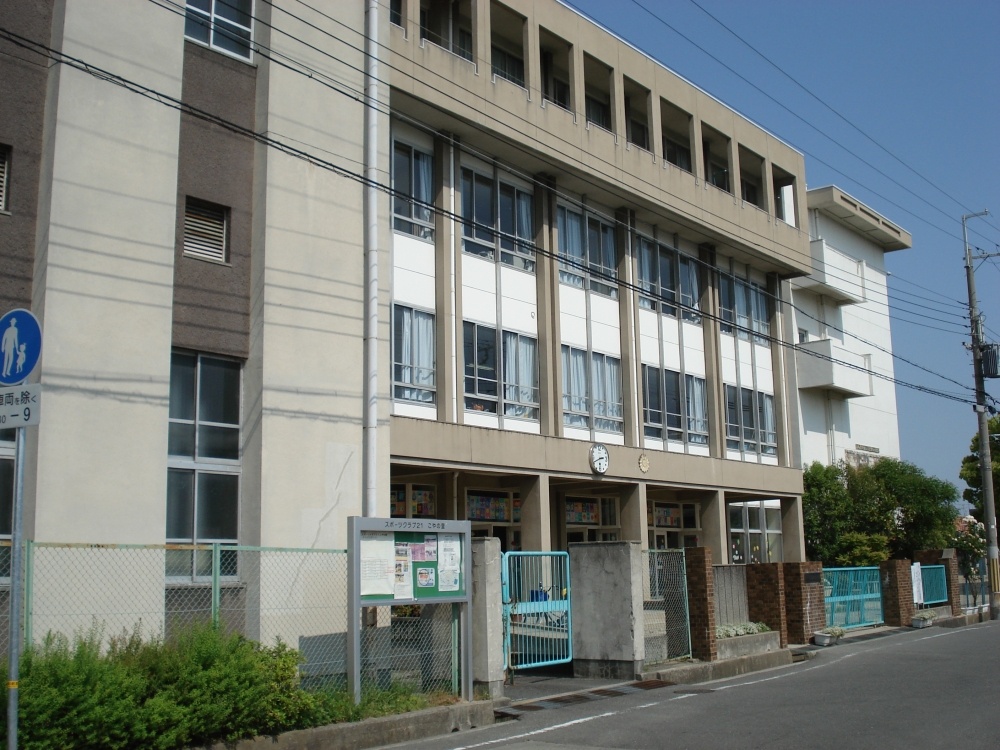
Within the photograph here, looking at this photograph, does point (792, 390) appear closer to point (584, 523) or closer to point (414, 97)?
point (584, 523)

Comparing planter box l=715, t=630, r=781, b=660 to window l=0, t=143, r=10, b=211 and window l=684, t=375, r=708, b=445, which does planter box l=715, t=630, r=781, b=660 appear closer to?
window l=684, t=375, r=708, b=445

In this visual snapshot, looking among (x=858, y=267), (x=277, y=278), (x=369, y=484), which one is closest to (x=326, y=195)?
(x=277, y=278)

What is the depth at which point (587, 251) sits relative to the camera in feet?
82.7

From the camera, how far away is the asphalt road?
10.8m

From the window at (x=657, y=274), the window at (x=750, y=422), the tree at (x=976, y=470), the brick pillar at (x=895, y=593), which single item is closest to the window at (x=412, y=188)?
the window at (x=657, y=274)

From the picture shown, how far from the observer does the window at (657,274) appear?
27.0 metres

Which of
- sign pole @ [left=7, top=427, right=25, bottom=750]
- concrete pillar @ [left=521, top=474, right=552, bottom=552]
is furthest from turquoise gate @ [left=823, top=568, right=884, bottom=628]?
sign pole @ [left=7, top=427, right=25, bottom=750]

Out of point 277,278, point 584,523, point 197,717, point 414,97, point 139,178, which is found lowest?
point 197,717

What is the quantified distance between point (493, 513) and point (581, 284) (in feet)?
18.9

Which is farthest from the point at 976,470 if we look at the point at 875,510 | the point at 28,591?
the point at 28,591

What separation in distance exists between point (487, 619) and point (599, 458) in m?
10.4

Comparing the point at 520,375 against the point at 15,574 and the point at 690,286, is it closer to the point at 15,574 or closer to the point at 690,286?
the point at 690,286

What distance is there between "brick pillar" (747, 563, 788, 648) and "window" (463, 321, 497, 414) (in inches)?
242

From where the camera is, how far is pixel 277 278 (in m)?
15.7
